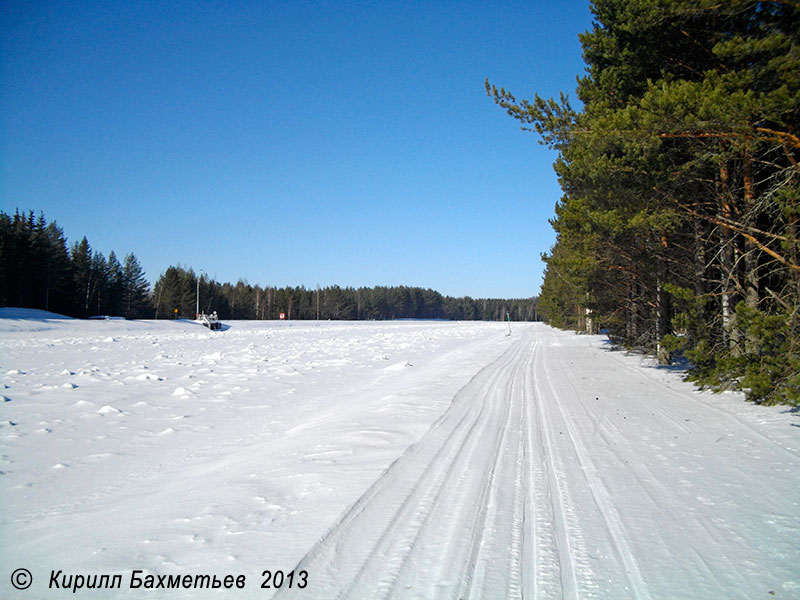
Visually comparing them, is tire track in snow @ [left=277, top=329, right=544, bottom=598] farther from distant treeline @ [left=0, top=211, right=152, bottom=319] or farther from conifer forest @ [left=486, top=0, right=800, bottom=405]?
distant treeline @ [left=0, top=211, right=152, bottom=319]

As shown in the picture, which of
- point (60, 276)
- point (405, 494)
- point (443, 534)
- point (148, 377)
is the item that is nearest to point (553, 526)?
point (443, 534)

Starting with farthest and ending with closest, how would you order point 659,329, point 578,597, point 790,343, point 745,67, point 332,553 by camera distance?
point 659,329 → point 745,67 → point 790,343 → point 332,553 → point 578,597

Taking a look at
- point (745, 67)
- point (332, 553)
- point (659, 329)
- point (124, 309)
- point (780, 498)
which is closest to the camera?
point (332, 553)

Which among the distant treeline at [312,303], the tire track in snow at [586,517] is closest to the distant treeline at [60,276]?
the distant treeline at [312,303]

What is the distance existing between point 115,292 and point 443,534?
74.7m

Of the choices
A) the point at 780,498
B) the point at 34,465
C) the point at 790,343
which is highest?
the point at 790,343

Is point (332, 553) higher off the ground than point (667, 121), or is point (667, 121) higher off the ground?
point (667, 121)

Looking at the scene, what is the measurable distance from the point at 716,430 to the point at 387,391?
21.7 feet

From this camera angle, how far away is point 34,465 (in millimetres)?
5508

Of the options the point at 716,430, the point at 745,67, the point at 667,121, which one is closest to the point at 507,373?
the point at 716,430

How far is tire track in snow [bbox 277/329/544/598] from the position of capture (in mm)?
2922

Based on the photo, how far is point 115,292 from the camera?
64.9 m

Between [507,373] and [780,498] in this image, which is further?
[507,373]

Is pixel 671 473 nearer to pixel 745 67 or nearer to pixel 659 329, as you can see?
pixel 745 67
